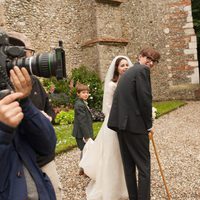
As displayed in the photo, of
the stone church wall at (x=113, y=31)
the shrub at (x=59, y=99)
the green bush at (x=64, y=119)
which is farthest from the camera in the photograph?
the stone church wall at (x=113, y=31)

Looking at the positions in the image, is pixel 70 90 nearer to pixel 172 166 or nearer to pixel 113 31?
pixel 113 31

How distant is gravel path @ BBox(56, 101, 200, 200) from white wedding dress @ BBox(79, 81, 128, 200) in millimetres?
275

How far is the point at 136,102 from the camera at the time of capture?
3516mm

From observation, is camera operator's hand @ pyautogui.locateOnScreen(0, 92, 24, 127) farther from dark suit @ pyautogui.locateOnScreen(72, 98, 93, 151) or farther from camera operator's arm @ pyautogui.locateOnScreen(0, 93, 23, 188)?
dark suit @ pyautogui.locateOnScreen(72, 98, 93, 151)

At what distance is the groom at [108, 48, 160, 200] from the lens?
11.3ft

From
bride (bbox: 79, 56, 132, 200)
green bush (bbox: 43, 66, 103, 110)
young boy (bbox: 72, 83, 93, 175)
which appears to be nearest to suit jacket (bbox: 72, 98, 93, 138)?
young boy (bbox: 72, 83, 93, 175)

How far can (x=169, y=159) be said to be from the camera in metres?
5.73

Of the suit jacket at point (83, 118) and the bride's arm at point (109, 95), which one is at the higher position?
the bride's arm at point (109, 95)

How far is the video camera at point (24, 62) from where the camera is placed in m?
1.52

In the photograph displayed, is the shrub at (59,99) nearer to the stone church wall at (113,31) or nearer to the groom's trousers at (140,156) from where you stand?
the stone church wall at (113,31)

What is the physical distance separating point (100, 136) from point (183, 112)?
8.02 meters

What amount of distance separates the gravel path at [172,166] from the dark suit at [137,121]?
2.43 ft

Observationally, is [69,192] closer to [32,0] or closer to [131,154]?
[131,154]

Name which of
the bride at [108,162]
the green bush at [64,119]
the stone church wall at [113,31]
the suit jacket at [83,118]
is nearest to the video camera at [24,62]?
the bride at [108,162]
